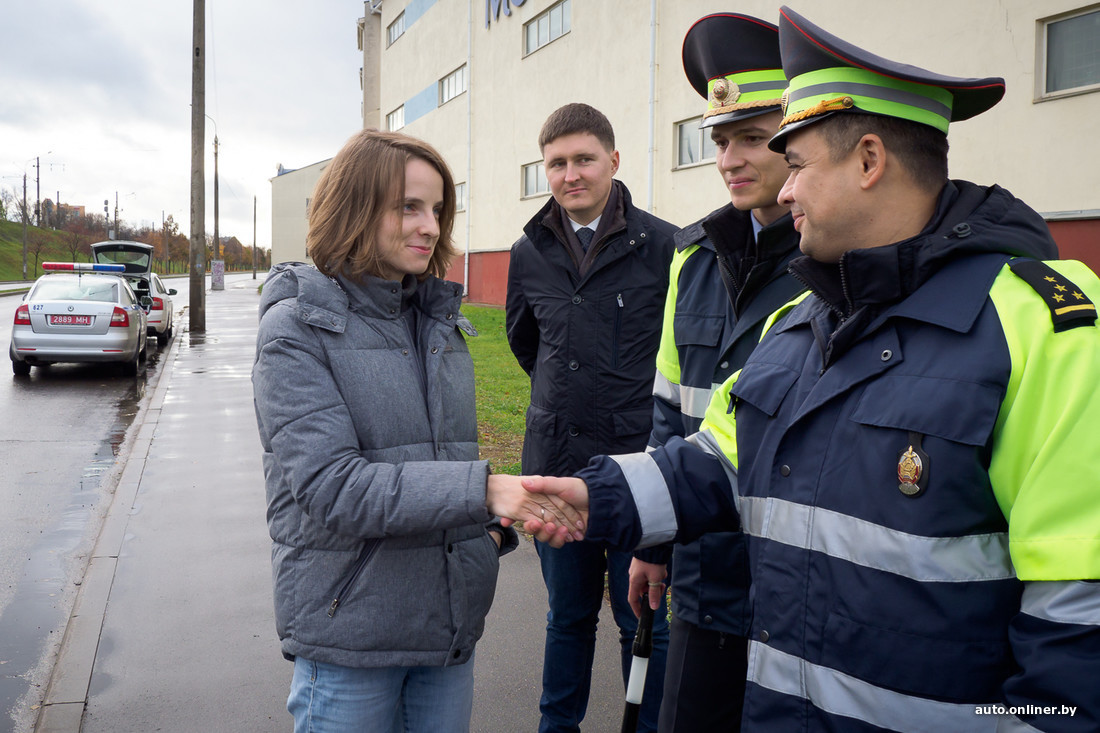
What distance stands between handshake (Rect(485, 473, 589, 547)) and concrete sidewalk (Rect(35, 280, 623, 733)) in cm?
161

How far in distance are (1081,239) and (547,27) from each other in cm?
1655

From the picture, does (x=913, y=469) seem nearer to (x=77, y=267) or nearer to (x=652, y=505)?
(x=652, y=505)

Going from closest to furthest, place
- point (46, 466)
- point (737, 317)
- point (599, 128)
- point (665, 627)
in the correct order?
point (737, 317)
point (665, 627)
point (599, 128)
point (46, 466)

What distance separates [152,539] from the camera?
5.62 metres

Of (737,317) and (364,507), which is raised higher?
(737,317)

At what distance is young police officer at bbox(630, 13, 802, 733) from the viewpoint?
214cm

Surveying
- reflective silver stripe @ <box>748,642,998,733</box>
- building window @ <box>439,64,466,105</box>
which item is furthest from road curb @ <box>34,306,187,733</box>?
building window @ <box>439,64,466,105</box>

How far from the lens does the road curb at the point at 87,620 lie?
343 cm

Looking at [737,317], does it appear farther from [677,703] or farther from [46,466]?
[46,466]

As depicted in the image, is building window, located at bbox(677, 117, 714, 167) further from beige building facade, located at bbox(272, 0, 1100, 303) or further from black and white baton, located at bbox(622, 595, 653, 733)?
black and white baton, located at bbox(622, 595, 653, 733)

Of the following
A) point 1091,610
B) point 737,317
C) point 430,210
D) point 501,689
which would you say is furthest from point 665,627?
point 1091,610

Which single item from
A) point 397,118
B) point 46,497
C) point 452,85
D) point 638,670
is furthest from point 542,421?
point 397,118

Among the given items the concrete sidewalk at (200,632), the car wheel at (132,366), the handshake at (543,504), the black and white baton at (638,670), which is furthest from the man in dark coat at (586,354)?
the car wheel at (132,366)

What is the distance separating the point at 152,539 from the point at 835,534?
524 centimetres
